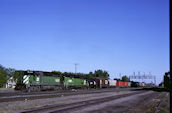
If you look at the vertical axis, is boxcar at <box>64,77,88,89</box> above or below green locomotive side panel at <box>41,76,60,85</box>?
below

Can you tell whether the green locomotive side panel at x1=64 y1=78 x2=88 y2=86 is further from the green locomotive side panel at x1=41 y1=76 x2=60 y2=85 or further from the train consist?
the green locomotive side panel at x1=41 y1=76 x2=60 y2=85

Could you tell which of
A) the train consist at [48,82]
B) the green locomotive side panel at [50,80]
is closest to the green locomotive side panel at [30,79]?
the train consist at [48,82]

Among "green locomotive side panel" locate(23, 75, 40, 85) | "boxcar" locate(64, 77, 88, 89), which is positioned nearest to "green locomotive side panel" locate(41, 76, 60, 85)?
A: "green locomotive side panel" locate(23, 75, 40, 85)

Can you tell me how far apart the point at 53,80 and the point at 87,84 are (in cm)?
1779

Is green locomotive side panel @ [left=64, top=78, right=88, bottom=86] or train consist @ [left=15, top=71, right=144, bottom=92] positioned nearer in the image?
train consist @ [left=15, top=71, right=144, bottom=92]

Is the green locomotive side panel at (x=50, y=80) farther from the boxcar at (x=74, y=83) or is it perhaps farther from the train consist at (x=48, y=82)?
the boxcar at (x=74, y=83)

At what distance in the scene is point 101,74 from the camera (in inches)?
6132

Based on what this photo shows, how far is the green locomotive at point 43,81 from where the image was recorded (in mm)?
29684

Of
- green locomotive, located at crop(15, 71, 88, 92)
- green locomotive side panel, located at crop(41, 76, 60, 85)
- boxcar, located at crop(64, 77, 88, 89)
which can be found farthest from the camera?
boxcar, located at crop(64, 77, 88, 89)

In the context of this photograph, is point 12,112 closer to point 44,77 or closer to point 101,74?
point 44,77

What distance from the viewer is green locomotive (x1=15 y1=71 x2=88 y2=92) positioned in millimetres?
29684

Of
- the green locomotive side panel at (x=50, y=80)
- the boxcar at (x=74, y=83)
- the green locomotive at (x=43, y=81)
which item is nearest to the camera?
the green locomotive at (x=43, y=81)

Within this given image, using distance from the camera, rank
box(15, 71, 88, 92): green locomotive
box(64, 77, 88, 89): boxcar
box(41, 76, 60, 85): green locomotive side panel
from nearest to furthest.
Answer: box(15, 71, 88, 92): green locomotive, box(41, 76, 60, 85): green locomotive side panel, box(64, 77, 88, 89): boxcar

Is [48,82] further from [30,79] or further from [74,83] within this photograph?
[74,83]
